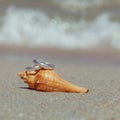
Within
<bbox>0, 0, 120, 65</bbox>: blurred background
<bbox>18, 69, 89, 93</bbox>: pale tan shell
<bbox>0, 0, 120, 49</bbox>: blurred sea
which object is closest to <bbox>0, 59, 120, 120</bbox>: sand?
<bbox>18, 69, 89, 93</bbox>: pale tan shell

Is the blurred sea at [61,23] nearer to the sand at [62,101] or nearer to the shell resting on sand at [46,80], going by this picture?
the sand at [62,101]

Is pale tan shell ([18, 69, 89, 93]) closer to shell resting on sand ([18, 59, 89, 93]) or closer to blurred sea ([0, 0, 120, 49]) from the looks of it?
shell resting on sand ([18, 59, 89, 93])

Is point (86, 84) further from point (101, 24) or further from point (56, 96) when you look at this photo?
point (101, 24)

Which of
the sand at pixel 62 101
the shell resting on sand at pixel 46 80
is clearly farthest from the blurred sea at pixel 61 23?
the shell resting on sand at pixel 46 80

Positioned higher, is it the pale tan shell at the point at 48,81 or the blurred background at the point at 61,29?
the blurred background at the point at 61,29

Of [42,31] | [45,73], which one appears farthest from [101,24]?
[45,73]

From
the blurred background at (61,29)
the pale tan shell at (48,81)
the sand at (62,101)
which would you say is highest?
the blurred background at (61,29)

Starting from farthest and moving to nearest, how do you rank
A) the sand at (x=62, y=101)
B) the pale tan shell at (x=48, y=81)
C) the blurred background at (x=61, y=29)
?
the blurred background at (x=61, y=29), the pale tan shell at (x=48, y=81), the sand at (x=62, y=101)
